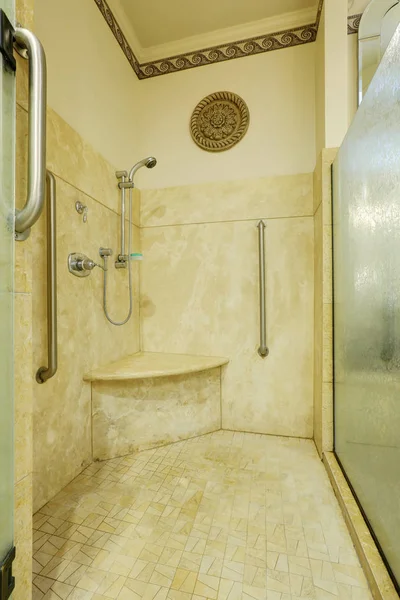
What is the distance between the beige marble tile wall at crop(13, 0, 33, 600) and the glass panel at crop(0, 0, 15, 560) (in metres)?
0.03

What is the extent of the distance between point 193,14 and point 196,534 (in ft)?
8.74

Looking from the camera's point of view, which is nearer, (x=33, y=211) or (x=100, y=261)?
(x=33, y=211)

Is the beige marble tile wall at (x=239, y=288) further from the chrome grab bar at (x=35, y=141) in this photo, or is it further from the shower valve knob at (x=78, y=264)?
the chrome grab bar at (x=35, y=141)

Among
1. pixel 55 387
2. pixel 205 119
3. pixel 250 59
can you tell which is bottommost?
pixel 55 387

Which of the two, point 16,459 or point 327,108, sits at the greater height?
point 327,108

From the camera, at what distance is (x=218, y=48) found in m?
1.86

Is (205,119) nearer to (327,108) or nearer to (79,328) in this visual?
(327,108)

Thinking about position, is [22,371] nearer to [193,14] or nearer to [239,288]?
[239,288]

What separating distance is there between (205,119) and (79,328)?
5.14 ft

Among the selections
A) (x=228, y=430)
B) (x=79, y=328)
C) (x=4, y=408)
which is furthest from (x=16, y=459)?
(x=228, y=430)

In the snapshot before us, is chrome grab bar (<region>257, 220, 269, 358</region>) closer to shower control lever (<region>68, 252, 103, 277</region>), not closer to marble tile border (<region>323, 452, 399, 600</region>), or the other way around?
marble tile border (<region>323, 452, 399, 600</region>)

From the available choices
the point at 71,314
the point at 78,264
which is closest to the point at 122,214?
the point at 78,264

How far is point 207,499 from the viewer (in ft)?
3.79

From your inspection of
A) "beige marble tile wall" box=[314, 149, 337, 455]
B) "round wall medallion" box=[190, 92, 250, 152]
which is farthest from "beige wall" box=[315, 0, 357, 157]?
"round wall medallion" box=[190, 92, 250, 152]
